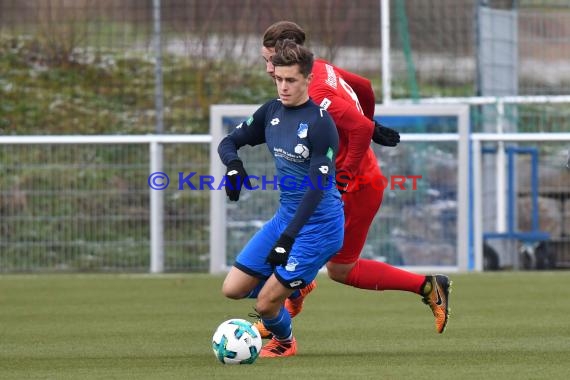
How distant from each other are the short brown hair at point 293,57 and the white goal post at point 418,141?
6609 mm

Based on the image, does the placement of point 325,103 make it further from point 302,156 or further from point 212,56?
point 212,56

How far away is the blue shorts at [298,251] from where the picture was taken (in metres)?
7.01

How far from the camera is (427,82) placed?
17328mm

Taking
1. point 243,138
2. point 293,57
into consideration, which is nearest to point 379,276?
point 243,138

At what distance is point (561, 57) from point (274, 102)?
1044cm

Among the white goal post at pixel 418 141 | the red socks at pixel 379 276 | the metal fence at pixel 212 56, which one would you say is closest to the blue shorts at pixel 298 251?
the red socks at pixel 379 276

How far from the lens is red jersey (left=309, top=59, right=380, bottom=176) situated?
780 cm

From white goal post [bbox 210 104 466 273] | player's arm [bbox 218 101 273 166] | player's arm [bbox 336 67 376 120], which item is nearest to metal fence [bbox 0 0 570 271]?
white goal post [bbox 210 104 466 273]

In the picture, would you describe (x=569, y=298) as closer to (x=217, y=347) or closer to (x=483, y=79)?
(x=217, y=347)

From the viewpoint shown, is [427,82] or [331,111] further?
[427,82]

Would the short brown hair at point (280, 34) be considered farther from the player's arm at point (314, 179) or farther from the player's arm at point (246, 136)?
the player's arm at point (314, 179)

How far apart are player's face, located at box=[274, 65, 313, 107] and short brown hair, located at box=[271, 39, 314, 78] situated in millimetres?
25

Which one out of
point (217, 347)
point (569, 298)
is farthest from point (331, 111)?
point (569, 298)

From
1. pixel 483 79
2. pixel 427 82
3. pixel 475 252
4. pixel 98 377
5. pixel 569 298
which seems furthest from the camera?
pixel 427 82
